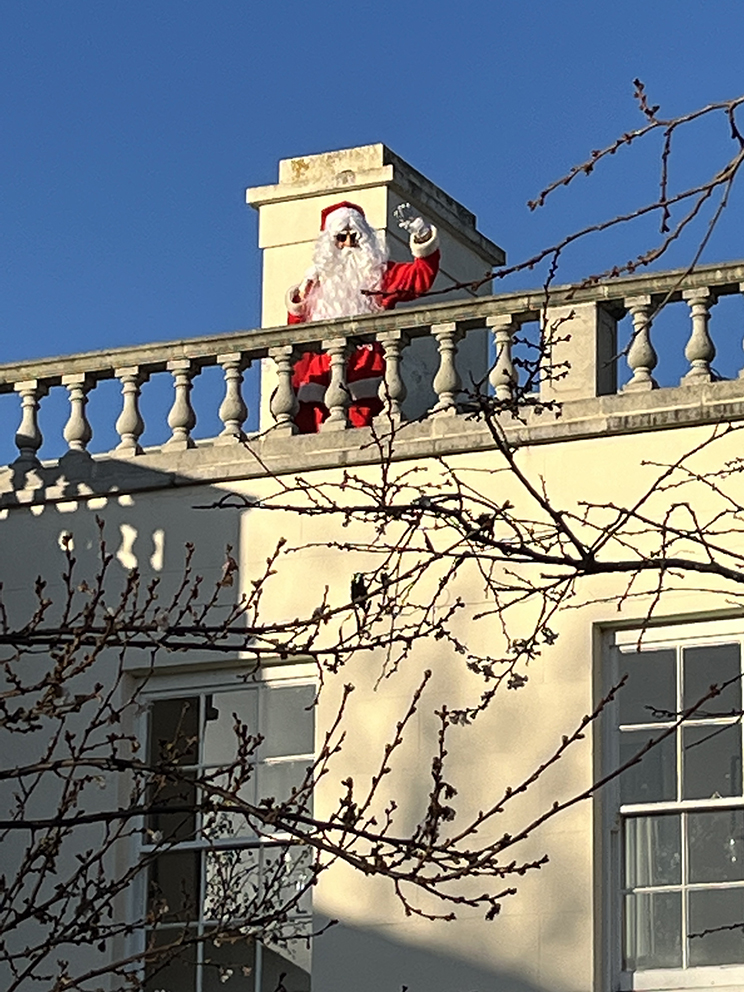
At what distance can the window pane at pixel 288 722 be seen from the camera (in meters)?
13.1

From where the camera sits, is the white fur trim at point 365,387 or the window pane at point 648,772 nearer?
the window pane at point 648,772

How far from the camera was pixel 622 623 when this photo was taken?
40.9 feet

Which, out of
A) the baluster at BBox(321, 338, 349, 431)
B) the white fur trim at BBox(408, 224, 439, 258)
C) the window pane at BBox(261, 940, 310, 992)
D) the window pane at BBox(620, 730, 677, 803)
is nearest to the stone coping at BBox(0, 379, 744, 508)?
the baluster at BBox(321, 338, 349, 431)

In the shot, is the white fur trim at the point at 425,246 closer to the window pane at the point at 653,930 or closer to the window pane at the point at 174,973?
the window pane at the point at 174,973

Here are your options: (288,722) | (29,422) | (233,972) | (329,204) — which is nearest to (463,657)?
(288,722)

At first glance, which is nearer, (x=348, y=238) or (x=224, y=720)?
(x=224, y=720)

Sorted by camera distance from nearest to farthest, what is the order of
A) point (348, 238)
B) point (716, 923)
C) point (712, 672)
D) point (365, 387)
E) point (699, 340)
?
point (716, 923)
point (712, 672)
point (699, 340)
point (365, 387)
point (348, 238)

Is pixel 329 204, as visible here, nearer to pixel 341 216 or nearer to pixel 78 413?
pixel 341 216

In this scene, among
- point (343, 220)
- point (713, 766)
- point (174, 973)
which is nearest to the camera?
point (713, 766)

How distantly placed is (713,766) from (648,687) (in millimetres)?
505

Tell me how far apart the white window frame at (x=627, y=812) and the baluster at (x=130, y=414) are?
3.04m

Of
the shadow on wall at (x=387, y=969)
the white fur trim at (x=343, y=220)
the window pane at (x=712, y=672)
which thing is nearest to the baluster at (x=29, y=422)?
the white fur trim at (x=343, y=220)

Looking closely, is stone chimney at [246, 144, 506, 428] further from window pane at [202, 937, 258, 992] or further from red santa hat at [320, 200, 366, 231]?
window pane at [202, 937, 258, 992]

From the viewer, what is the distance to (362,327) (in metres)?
13.6
